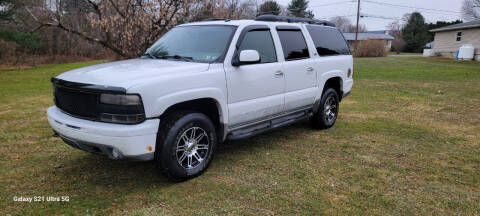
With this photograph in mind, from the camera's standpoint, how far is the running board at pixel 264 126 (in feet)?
14.8

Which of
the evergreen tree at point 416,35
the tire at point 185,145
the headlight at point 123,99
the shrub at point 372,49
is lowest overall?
the tire at point 185,145

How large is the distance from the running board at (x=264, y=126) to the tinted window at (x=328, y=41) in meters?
1.23

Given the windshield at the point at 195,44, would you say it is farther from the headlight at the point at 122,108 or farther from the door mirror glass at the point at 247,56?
the headlight at the point at 122,108

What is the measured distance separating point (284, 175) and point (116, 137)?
6.87ft

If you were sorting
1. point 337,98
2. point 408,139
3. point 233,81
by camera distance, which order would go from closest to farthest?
point 233,81 < point 408,139 < point 337,98

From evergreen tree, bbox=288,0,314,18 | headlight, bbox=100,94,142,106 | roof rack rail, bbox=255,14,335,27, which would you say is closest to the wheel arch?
headlight, bbox=100,94,142,106

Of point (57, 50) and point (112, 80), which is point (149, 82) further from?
point (57, 50)

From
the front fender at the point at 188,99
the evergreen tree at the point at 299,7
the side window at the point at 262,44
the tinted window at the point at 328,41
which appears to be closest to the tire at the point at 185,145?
the front fender at the point at 188,99

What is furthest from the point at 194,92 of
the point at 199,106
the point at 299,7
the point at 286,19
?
the point at 299,7

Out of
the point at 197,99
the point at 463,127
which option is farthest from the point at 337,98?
the point at 197,99

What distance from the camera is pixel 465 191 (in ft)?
12.6

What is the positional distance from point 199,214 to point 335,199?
147 cm

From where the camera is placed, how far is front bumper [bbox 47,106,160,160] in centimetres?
331

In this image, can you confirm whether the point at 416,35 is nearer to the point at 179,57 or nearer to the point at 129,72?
the point at 179,57
